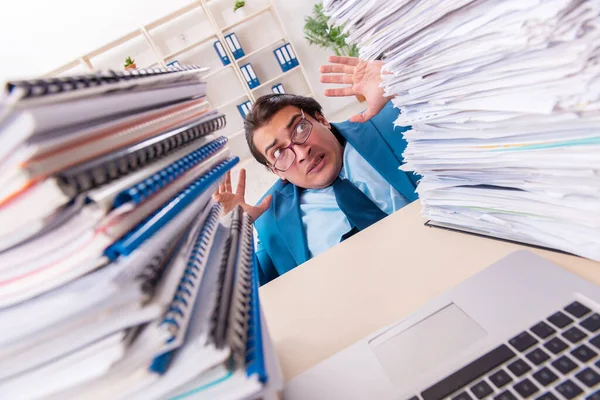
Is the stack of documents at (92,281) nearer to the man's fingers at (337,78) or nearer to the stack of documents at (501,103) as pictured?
the stack of documents at (501,103)

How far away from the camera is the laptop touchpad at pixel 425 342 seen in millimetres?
400

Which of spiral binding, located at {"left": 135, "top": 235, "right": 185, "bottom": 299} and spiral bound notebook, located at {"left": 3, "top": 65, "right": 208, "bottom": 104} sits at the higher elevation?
spiral bound notebook, located at {"left": 3, "top": 65, "right": 208, "bottom": 104}

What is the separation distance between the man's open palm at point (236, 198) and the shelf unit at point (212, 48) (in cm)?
314

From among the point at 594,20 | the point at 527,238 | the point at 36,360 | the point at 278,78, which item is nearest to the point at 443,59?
the point at 594,20

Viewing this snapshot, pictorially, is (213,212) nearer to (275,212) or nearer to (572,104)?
(572,104)

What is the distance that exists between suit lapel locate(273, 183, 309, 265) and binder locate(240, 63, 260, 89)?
338cm

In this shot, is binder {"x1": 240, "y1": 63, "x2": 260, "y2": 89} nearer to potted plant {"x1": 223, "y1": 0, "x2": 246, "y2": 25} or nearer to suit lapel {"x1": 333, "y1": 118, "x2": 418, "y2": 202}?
potted plant {"x1": 223, "y1": 0, "x2": 246, "y2": 25}

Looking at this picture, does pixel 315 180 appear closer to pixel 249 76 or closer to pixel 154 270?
pixel 154 270

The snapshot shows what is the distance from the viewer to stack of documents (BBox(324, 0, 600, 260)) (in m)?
0.33

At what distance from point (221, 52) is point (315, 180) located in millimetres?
3559

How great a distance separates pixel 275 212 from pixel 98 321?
1180 mm

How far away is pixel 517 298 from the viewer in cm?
43

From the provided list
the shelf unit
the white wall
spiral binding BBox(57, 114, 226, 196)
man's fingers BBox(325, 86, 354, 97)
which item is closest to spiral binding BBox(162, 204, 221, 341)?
spiral binding BBox(57, 114, 226, 196)

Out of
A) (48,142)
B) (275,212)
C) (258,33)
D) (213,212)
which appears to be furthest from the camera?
(258,33)
